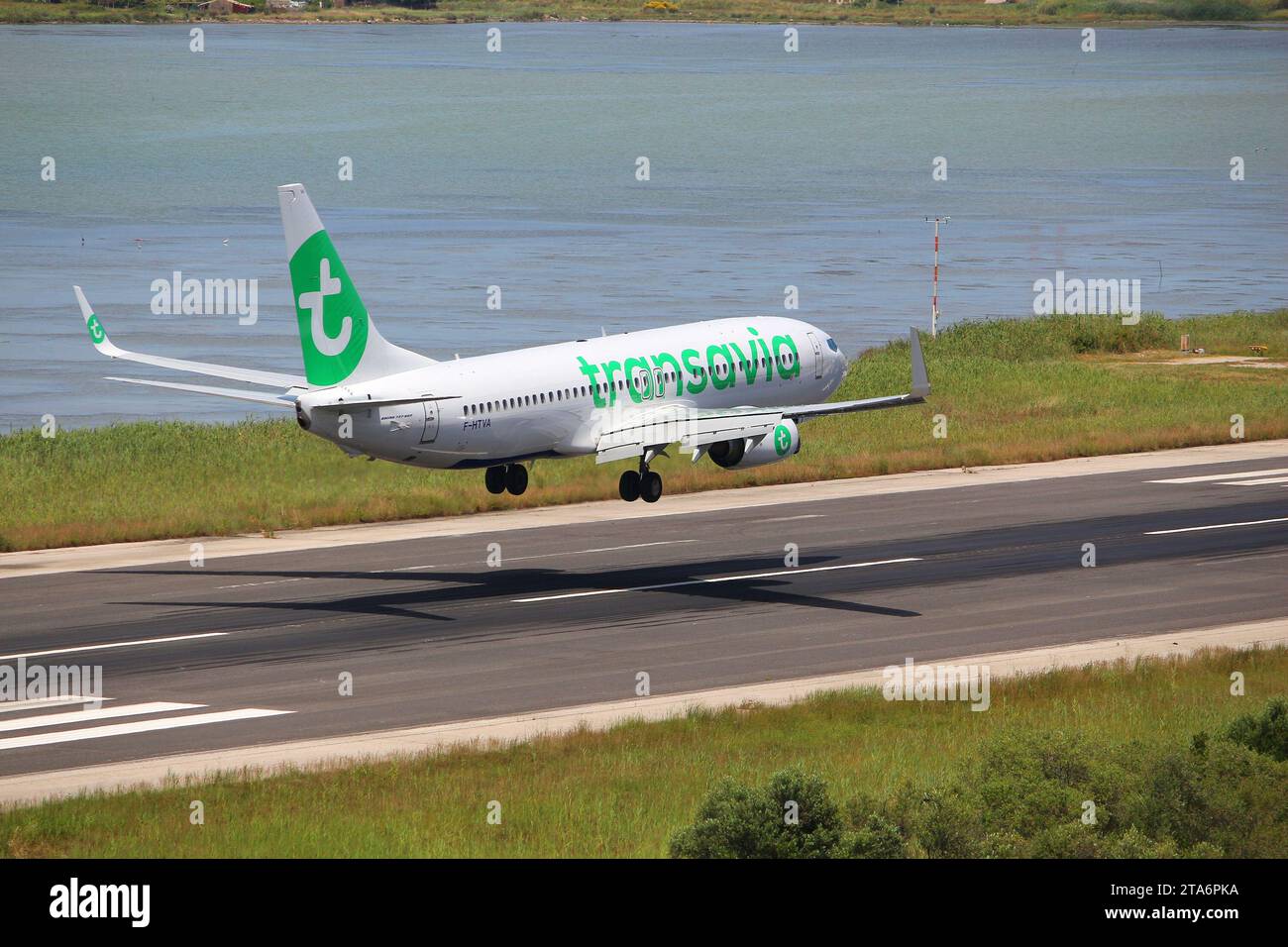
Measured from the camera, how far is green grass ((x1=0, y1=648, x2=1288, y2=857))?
30.3 m

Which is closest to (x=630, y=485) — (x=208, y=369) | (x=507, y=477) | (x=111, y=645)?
(x=507, y=477)

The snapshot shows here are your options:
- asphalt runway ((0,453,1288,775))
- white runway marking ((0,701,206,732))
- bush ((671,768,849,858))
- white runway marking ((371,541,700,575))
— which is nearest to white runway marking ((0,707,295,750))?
asphalt runway ((0,453,1288,775))

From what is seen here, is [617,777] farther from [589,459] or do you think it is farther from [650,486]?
[589,459]

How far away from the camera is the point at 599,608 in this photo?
51.7 metres

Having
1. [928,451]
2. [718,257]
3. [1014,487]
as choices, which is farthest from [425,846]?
[718,257]

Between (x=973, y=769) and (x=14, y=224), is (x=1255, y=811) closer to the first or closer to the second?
(x=973, y=769)

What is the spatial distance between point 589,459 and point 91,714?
35.4 meters

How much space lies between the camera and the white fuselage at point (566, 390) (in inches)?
1986

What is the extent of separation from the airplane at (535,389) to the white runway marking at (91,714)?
10074 millimetres

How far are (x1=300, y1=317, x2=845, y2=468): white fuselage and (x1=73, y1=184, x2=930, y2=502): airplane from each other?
4 cm

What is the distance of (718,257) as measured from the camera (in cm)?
15700

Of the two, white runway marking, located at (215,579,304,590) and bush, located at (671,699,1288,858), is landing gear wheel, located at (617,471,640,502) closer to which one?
white runway marking, located at (215,579,304,590)

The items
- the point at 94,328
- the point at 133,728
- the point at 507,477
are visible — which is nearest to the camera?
the point at 133,728

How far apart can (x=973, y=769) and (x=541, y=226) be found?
14835cm
